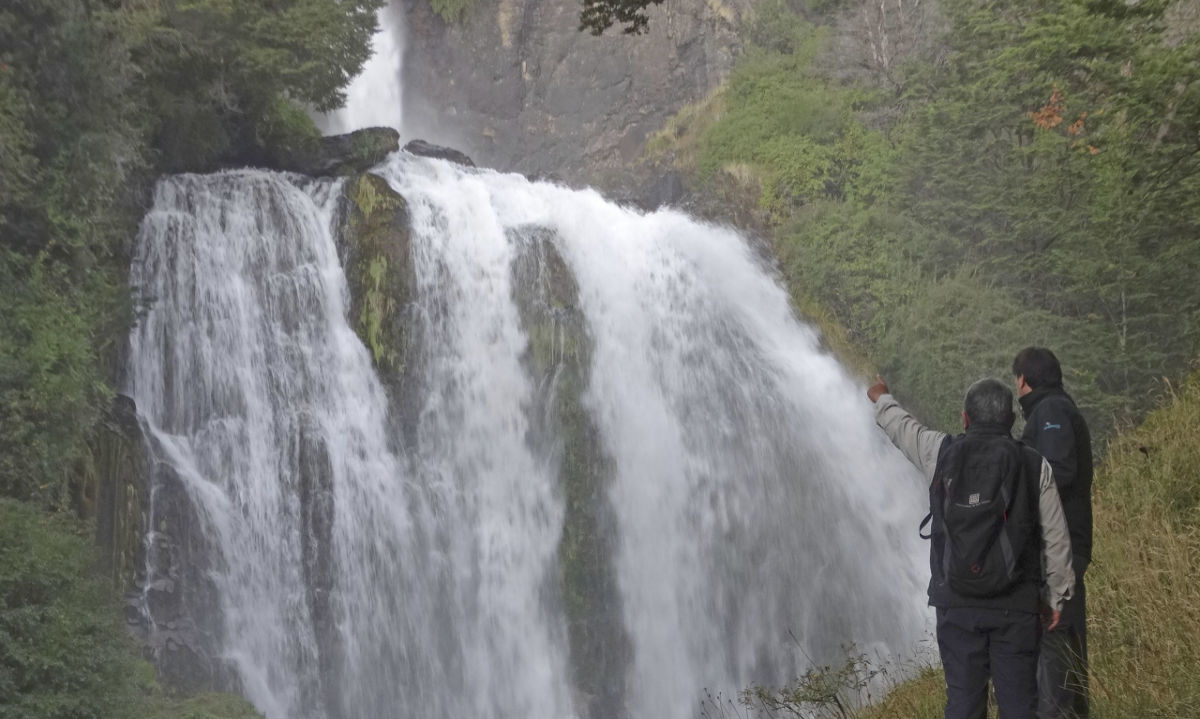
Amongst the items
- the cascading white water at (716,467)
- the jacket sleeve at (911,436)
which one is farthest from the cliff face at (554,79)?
the jacket sleeve at (911,436)

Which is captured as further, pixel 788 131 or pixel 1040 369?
pixel 788 131

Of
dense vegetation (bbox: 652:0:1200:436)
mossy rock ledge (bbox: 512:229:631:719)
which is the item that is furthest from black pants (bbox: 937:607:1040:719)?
mossy rock ledge (bbox: 512:229:631:719)

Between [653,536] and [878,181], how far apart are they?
9.10m

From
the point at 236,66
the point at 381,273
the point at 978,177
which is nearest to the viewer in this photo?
the point at 236,66

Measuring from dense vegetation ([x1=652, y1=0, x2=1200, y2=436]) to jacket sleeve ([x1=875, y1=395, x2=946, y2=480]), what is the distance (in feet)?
17.6

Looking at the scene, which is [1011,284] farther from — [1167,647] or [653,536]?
[1167,647]

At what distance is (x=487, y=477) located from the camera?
Answer: 13883 millimetres

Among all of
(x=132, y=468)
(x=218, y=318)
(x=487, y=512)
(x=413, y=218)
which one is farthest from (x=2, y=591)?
(x=413, y=218)

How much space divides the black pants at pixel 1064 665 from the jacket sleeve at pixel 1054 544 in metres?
0.19

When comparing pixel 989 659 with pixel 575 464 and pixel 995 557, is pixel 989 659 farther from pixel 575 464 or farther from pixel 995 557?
pixel 575 464

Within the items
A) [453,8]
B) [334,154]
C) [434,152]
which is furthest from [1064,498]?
[453,8]

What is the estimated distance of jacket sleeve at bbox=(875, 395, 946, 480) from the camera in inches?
156

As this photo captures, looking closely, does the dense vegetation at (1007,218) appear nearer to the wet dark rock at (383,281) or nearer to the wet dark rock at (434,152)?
the wet dark rock at (434,152)

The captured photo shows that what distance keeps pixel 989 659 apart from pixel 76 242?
1029 cm
